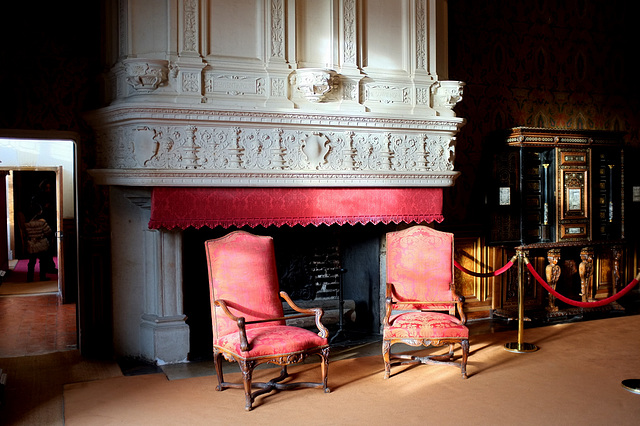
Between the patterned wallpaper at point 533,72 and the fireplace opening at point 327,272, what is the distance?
1.29 meters

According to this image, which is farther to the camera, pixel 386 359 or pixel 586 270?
pixel 586 270

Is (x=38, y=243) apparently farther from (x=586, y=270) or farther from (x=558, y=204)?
(x=586, y=270)

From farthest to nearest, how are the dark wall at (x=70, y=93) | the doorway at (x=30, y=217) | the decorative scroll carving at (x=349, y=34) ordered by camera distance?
the doorway at (x=30, y=217)
the decorative scroll carving at (x=349, y=34)
the dark wall at (x=70, y=93)

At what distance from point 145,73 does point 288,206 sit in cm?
172

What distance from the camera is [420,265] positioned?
18.8 ft

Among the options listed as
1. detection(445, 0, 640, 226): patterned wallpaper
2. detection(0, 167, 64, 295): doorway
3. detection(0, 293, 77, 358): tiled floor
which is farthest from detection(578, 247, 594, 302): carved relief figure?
detection(0, 167, 64, 295): doorway

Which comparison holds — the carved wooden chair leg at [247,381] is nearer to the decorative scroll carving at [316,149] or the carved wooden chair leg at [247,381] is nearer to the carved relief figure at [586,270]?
the decorative scroll carving at [316,149]

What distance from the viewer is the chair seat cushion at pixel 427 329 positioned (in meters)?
5.04

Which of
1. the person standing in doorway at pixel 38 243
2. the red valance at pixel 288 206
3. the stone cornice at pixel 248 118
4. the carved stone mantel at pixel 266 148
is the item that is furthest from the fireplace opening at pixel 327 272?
the person standing in doorway at pixel 38 243

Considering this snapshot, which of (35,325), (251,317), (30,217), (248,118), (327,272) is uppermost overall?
(248,118)

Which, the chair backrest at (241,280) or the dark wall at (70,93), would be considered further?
the dark wall at (70,93)

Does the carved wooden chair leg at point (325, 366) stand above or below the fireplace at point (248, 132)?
below

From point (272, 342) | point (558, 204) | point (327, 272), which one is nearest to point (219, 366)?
point (272, 342)

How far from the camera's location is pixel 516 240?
752cm
